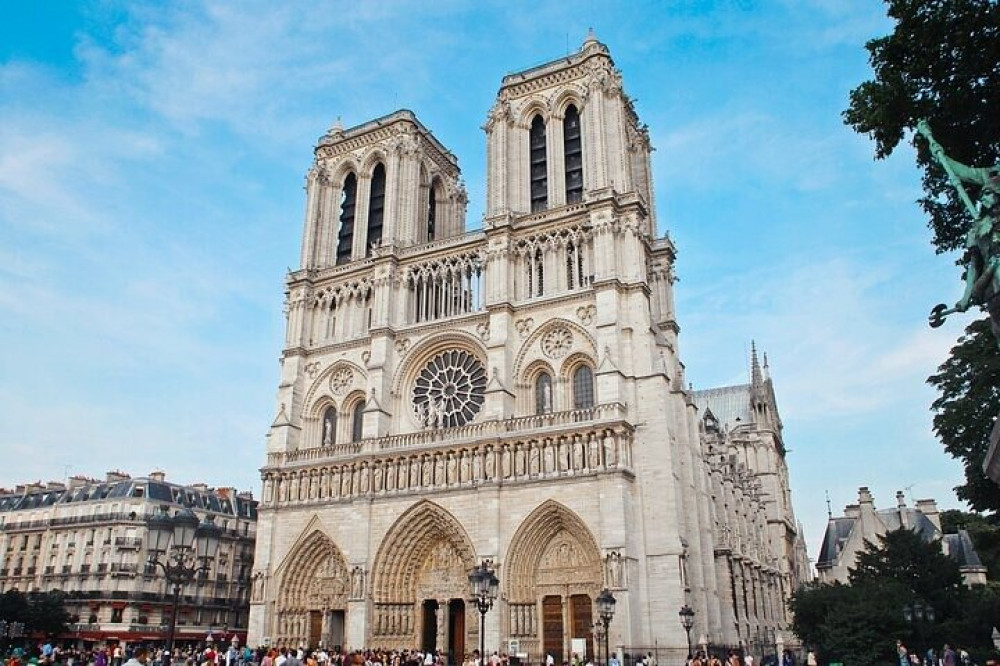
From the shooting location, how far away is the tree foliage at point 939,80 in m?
12.6

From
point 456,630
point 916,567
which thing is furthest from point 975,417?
point 456,630

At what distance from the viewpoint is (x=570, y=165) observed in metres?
33.2

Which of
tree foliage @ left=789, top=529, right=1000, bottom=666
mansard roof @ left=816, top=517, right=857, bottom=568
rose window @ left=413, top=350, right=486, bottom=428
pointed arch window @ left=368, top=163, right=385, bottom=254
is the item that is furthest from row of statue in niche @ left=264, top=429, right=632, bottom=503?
mansard roof @ left=816, top=517, right=857, bottom=568

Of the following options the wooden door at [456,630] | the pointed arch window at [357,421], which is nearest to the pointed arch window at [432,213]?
the pointed arch window at [357,421]

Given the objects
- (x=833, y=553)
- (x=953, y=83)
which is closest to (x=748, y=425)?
(x=833, y=553)

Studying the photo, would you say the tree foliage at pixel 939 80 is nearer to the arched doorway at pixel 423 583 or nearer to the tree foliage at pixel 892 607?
the tree foliage at pixel 892 607

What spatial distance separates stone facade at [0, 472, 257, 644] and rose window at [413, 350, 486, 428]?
1489cm

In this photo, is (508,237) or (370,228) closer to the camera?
(508,237)

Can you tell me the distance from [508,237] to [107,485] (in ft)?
84.8

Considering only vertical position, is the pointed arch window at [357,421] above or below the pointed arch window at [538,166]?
below

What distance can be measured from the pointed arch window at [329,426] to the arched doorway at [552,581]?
1051cm

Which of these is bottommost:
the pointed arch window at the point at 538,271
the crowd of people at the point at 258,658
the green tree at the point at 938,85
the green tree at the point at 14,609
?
the crowd of people at the point at 258,658

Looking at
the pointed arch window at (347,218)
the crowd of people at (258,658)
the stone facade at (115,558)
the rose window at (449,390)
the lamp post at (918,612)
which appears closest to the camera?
the crowd of people at (258,658)

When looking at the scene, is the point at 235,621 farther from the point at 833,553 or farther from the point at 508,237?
the point at 833,553
